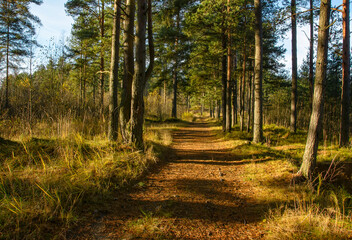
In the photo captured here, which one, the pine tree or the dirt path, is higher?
the pine tree

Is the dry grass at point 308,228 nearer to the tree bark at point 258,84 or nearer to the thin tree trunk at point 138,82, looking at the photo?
the thin tree trunk at point 138,82

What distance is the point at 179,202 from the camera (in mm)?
3291

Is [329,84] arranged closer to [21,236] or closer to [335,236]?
[335,236]

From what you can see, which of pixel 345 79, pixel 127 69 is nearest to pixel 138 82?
pixel 127 69

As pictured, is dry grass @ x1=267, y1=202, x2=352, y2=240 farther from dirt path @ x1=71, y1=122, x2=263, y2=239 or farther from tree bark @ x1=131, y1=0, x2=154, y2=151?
tree bark @ x1=131, y1=0, x2=154, y2=151

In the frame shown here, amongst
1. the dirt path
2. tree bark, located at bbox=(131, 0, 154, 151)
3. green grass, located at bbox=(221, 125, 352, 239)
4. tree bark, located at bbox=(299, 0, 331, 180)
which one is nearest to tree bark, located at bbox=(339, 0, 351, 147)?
green grass, located at bbox=(221, 125, 352, 239)

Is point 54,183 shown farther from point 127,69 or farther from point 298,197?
point 127,69

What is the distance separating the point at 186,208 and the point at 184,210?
3.0 inches

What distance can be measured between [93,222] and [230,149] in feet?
20.1

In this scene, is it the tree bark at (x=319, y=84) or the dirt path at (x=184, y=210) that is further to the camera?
the tree bark at (x=319, y=84)

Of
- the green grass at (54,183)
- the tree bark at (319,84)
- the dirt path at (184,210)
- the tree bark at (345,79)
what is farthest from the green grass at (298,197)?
the green grass at (54,183)

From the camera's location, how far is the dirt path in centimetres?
243

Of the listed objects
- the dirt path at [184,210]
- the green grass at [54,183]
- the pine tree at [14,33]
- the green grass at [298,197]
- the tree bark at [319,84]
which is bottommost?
the dirt path at [184,210]

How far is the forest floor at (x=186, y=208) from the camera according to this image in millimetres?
2430
